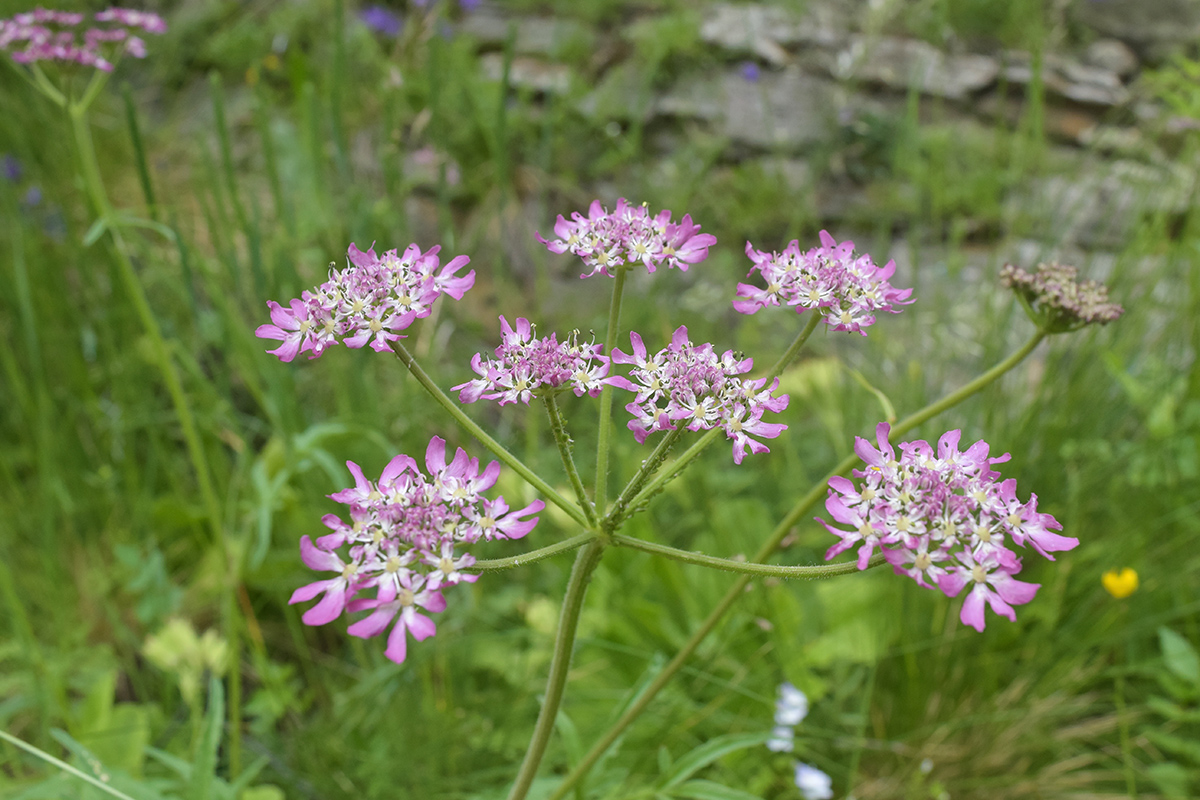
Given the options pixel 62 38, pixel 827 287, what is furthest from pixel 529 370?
pixel 62 38

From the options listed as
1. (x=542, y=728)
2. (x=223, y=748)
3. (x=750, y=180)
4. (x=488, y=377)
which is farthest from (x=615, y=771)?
(x=750, y=180)

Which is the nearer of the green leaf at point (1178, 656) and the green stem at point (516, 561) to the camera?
the green stem at point (516, 561)

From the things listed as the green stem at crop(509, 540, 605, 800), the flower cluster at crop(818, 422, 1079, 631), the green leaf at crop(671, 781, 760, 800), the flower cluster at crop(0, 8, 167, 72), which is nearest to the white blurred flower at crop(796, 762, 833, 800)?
the green leaf at crop(671, 781, 760, 800)

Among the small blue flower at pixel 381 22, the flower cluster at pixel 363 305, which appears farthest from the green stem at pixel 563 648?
the small blue flower at pixel 381 22

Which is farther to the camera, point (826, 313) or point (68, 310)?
point (68, 310)

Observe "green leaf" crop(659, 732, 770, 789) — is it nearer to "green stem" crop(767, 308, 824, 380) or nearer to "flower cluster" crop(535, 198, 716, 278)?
"green stem" crop(767, 308, 824, 380)

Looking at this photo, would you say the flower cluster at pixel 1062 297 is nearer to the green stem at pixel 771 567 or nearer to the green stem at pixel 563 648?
the green stem at pixel 771 567

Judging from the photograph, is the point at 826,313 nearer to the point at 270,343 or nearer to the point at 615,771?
the point at 615,771

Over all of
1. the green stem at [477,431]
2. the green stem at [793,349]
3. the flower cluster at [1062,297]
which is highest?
the flower cluster at [1062,297]
